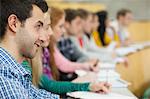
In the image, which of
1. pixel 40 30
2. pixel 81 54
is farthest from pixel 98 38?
pixel 40 30

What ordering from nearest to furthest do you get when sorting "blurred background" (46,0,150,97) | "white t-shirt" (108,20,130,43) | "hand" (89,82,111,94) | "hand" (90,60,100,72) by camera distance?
"hand" (89,82,111,94) → "hand" (90,60,100,72) → "white t-shirt" (108,20,130,43) → "blurred background" (46,0,150,97)

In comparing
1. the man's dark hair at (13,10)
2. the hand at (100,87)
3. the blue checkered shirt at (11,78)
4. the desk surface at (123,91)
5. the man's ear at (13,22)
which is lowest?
the desk surface at (123,91)

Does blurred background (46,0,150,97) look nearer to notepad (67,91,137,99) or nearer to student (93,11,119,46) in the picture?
student (93,11,119,46)

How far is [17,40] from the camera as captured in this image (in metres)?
1.31

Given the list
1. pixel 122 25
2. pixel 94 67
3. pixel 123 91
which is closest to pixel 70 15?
pixel 94 67

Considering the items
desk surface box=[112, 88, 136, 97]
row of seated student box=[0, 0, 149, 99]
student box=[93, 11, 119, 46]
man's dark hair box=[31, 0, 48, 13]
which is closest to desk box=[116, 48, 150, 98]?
row of seated student box=[0, 0, 149, 99]

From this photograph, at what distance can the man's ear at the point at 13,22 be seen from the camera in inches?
51.1

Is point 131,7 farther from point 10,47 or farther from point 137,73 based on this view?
point 10,47

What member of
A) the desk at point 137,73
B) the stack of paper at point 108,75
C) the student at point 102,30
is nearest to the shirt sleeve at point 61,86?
the stack of paper at point 108,75

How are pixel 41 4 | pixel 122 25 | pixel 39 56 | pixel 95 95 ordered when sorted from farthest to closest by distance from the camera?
pixel 122 25 < pixel 39 56 < pixel 95 95 < pixel 41 4

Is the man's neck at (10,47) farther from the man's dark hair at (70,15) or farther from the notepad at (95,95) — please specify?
the man's dark hair at (70,15)

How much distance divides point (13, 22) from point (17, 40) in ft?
0.23

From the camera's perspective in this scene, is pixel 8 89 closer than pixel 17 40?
Yes

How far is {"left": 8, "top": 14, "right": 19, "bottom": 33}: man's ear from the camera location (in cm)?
130
